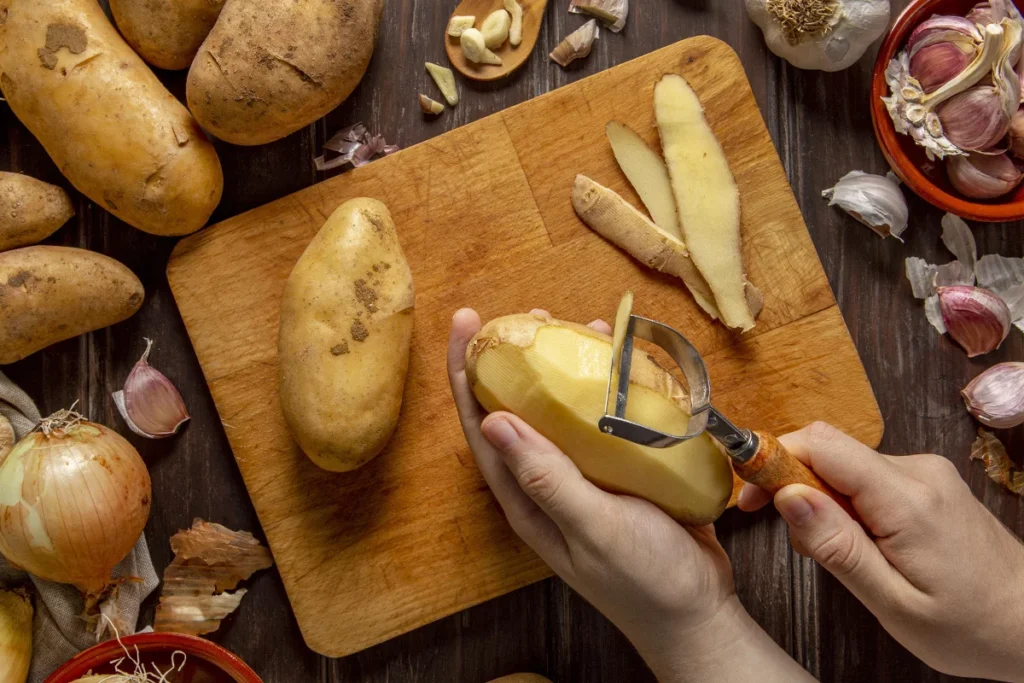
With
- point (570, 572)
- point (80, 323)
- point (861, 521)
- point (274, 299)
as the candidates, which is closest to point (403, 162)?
point (274, 299)

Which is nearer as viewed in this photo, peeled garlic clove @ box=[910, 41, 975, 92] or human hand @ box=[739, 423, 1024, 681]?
human hand @ box=[739, 423, 1024, 681]

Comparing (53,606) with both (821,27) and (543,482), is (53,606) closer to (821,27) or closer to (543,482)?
(543,482)

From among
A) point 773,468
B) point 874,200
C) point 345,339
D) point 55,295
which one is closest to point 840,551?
point 773,468

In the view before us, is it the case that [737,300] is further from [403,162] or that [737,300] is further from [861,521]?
[403,162]

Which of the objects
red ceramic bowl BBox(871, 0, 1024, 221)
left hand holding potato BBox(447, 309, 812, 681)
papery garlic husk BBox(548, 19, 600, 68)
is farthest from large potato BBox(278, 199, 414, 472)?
red ceramic bowl BBox(871, 0, 1024, 221)

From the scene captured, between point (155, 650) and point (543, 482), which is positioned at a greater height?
point (543, 482)

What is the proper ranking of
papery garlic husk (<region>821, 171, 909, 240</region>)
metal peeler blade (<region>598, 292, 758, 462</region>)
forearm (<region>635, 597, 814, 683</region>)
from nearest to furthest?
metal peeler blade (<region>598, 292, 758, 462</region>) → forearm (<region>635, 597, 814, 683</region>) → papery garlic husk (<region>821, 171, 909, 240</region>)

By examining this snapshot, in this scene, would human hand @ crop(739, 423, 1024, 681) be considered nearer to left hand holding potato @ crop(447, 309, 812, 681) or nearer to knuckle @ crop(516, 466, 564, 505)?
left hand holding potato @ crop(447, 309, 812, 681)
